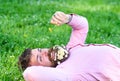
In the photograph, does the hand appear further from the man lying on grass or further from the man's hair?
the man's hair

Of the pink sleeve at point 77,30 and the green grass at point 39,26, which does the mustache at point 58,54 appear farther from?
the green grass at point 39,26

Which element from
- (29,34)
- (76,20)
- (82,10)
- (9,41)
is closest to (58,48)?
(76,20)

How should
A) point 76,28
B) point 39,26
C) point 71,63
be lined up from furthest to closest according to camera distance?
1. point 39,26
2. point 76,28
3. point 71,63

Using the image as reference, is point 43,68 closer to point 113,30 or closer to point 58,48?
point 58,48

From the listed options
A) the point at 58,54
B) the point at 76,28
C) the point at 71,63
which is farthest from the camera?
the point at 76,28

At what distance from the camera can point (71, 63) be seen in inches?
209

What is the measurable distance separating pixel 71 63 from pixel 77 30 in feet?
2.55

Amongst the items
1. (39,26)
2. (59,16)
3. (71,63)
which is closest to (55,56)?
(71,63)

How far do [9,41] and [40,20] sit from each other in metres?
1.76

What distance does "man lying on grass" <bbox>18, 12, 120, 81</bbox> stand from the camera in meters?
5.09

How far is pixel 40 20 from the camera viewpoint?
8.98 meters

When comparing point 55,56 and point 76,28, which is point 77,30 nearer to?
point 76,28

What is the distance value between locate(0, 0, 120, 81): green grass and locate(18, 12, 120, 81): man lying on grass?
665mm

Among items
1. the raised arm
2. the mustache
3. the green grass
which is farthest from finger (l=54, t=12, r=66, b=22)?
the green grass
